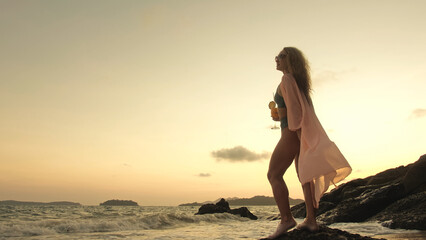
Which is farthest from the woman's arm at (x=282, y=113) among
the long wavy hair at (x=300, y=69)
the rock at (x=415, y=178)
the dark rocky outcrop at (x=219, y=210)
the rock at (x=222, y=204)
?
the rock at (x=222, y=204)

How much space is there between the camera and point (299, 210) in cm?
1720

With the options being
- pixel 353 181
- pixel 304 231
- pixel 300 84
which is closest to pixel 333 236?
pixel 304 231

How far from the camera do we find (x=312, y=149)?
12.8ft

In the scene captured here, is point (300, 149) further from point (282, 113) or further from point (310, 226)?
point (310, 226)

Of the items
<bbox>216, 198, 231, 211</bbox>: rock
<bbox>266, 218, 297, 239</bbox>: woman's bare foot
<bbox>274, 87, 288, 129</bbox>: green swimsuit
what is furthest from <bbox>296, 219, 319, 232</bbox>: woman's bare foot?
<bbox>216, 198, 231, 211</bbox>: rock

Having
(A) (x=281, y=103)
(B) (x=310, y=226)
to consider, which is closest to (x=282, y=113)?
(A) (x=281, y=103)

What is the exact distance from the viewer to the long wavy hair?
4.25m

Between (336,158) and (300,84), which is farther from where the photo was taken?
(300,84)

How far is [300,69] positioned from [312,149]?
1.02 meters

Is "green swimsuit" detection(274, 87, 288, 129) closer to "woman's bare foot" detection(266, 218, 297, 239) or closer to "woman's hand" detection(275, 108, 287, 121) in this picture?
"woman's hand" detection(275, 108, 287, 121)

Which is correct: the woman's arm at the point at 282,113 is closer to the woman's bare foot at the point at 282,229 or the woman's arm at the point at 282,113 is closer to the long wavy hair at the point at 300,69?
the long wavy hair at the point at 300,69

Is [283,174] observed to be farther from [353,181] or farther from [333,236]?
[353,181]

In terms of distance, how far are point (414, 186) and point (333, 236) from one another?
8688mm

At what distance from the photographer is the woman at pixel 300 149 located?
390 centimetres
